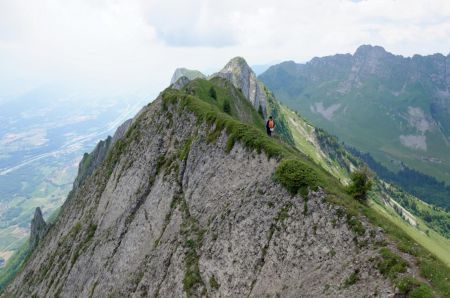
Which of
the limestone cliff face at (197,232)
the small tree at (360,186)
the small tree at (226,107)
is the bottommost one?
the limestone cliff face at (197,232)

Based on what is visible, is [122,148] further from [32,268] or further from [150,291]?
[32,268]

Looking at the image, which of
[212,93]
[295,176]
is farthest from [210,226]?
[212,93]

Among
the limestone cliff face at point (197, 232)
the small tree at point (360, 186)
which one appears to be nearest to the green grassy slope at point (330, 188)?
the limestone cliff face at point (197, 232)

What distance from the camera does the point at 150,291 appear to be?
47.2 m

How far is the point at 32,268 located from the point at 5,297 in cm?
2021

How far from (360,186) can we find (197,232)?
63.8ft

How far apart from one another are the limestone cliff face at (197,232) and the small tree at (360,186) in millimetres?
4375

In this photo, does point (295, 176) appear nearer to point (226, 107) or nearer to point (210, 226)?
point (210, 226)

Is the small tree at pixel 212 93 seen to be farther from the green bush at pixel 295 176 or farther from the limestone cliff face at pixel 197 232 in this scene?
the green bush at pixel 295 176

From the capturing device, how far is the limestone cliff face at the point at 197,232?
31.1 m

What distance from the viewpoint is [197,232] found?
149 ft

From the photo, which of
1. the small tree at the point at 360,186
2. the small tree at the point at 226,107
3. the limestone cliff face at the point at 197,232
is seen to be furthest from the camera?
the small tree at the point at 226,107

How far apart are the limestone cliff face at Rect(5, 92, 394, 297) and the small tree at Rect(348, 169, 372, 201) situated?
438cm

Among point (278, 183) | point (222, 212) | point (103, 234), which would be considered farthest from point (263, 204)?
point (103, 234)
